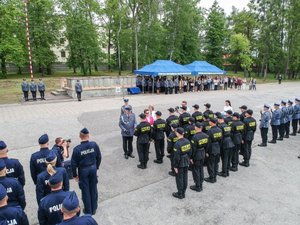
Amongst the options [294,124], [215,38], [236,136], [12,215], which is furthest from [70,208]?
[215,38]

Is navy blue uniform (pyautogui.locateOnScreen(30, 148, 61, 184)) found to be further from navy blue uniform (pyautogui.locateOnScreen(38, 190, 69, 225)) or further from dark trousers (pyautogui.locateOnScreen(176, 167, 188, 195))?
dark trousers (pyautogui.locateOnScreen(176, 167, 188, 195))

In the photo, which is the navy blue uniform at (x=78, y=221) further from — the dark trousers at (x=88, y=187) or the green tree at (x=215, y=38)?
the green tree at (x=215, y=38)

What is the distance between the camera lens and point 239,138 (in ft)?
25.7

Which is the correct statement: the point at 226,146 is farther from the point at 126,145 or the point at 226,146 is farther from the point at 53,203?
the point at 53,203

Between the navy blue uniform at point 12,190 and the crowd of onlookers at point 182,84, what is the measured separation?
2135cm

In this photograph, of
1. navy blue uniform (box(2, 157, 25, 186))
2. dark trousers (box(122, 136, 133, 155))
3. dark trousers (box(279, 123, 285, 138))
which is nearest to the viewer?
navy blue uniform (box(2, 157, 25, 186))

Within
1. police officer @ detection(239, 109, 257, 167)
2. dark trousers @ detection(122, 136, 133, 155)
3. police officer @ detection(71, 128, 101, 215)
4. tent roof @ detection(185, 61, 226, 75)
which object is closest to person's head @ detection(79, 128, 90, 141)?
police officer @ detection(71, 128, 101, 215)

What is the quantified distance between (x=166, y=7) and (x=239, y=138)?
1294 inches

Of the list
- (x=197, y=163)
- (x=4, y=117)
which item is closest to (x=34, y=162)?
(x=197, y=163)

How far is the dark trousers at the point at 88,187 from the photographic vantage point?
5488 millimetres

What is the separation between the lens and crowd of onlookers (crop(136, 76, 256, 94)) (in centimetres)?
2519

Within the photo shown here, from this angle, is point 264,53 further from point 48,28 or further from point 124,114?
point 124,114

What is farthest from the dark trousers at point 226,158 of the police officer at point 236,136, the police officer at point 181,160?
the police officer at point 181,160

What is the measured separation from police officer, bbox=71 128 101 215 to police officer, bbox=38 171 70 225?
5.89 ft
